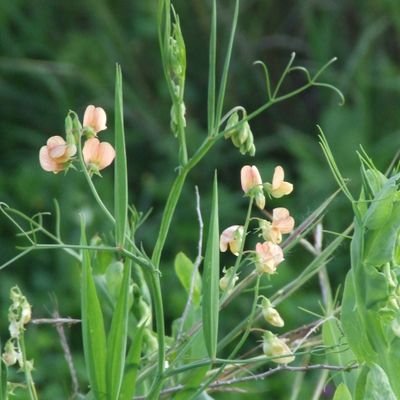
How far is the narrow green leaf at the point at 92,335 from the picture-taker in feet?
2.58

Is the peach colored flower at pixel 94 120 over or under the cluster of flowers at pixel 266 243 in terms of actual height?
over

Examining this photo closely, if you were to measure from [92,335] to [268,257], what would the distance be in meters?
0.13

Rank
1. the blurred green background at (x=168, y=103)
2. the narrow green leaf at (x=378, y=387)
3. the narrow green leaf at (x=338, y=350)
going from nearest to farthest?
the narrow green leaf at (x=378, y=387), the narrow green leaf at (x=338, y=350), the blurred green background at (x=168, y=103)

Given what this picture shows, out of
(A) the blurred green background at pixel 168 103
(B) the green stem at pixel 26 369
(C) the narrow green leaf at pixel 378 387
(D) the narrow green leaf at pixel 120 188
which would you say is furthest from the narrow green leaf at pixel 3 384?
(A) the blurred green background at pixel 168 103

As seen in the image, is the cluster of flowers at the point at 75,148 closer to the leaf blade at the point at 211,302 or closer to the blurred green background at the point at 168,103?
the leaf blade at the point at 211,302

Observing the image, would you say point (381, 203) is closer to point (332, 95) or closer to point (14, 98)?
point (332, 95)

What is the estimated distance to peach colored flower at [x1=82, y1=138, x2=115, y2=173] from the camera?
77cm

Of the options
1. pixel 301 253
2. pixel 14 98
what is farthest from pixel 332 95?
pixel 14 98

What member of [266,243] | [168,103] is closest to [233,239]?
[266,243]

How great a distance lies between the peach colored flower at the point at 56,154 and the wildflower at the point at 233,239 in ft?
0.36

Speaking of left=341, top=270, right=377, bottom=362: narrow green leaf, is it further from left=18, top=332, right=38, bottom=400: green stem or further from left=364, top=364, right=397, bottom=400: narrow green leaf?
left=18, top=332, right=38, bottom=400: green stem

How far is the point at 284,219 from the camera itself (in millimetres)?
777

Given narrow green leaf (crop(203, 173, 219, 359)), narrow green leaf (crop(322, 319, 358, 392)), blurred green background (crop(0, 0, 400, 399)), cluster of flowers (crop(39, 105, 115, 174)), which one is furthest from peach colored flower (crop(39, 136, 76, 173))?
blurred green background (crop(0, 0, 400, 399))

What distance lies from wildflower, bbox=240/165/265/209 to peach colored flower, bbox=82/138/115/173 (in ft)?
0.28
